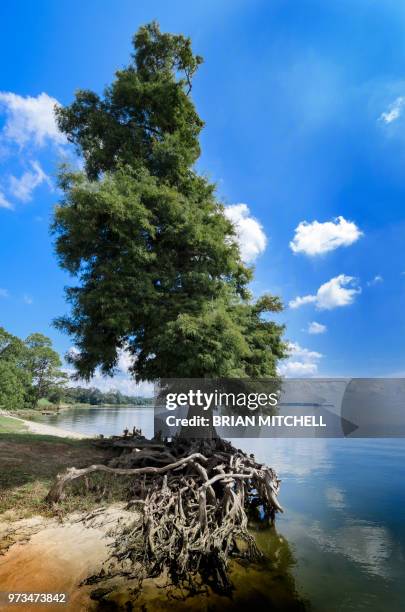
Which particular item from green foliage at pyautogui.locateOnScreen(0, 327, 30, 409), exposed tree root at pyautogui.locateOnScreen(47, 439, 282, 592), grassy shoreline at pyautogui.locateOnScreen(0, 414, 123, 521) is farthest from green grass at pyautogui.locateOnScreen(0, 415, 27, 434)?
green foliage at pyautogui.locateOnScreen(0, 327, 30, 409)

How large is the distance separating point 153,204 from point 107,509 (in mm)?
9975

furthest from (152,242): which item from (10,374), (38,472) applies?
(10,374)

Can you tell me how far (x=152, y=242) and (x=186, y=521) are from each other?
377 inches

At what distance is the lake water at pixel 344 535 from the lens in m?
6.83

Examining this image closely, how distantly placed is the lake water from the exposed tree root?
1139mm

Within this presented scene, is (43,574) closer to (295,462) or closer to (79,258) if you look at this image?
(79,258)

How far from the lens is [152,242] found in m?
13.3

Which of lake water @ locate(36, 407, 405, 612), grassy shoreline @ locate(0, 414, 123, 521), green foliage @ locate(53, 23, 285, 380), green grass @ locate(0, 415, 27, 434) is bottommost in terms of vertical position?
lake water @ locate(36, 407, 405, 612)

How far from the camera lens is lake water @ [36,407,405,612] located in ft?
22.4

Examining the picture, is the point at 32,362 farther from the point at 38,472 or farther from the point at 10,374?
the point at 38,472

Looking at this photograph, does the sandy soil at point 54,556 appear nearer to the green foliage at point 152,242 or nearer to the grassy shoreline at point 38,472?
the grassy shoreline at point 38,472

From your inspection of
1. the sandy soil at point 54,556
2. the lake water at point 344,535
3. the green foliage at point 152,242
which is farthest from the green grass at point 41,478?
the lake water at point 344,535

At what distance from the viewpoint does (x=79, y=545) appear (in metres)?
6.50

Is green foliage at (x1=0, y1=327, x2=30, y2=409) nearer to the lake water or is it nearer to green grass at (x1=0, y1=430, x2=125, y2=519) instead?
green grass at (x1=0, y1=430, x2=125, y2=519)
